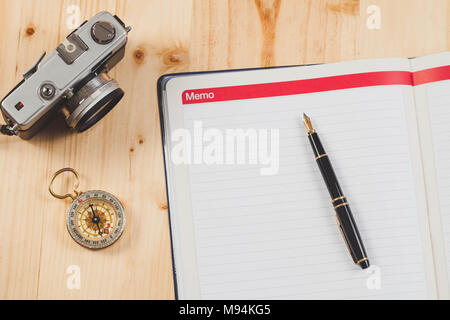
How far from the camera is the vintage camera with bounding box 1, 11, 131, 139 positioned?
538mm

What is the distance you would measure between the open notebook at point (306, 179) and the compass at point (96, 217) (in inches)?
2.8

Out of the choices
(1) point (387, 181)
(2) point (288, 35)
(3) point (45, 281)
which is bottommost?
(3) point (45, 281)

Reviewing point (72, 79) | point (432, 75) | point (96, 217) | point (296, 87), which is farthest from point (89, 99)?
point (432, 75)

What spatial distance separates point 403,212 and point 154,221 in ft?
1.06

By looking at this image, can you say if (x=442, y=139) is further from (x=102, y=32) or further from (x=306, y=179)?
(x=102, y=32)

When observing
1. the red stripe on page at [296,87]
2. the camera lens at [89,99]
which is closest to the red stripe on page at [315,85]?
the red stripe on page at [296,87]

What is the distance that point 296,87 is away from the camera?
64 cm

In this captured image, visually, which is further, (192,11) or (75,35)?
(192,11)

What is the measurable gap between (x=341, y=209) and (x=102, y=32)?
36cm

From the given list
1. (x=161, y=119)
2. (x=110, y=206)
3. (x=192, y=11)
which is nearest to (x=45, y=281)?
(x=110, y=206)

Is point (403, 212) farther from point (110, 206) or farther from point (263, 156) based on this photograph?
point (110, 206)

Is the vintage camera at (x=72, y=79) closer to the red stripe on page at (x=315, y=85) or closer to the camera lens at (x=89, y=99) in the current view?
the camera lens at (x=89, y=99)

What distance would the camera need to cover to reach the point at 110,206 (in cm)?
61

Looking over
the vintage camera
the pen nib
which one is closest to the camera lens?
the vintage camera
